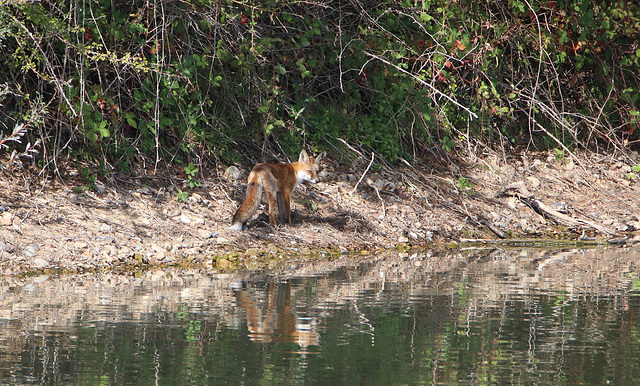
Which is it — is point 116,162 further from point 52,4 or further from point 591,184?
point 591,184

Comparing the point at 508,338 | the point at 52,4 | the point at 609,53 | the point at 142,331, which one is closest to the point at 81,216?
the point at 52,4

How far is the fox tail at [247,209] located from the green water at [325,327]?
1319 mm

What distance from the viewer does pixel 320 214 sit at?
11406 millimetres

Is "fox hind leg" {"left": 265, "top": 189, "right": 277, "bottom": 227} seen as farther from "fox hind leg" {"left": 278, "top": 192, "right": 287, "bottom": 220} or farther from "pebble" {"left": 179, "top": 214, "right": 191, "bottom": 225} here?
"pebble" {"left": 179, "top": 214, "right": 191, "bottom": 225}

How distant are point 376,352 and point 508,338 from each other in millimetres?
1080

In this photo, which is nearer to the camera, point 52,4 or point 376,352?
point 376,352

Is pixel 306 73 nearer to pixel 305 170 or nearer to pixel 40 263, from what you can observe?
pixel 305 170

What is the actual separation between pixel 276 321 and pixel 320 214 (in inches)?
201

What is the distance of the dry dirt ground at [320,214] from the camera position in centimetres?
924

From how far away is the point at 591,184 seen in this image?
14.5m

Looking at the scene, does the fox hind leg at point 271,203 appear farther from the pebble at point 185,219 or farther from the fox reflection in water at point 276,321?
the fox reflection in water at point 276,321

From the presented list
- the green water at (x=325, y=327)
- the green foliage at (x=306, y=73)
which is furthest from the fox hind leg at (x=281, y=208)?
the green water at (x=325, y=327)

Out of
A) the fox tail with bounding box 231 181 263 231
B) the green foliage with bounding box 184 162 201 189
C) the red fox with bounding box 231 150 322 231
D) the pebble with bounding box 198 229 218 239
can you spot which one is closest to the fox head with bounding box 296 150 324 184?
the red fox with bounding box 231 150 322 231

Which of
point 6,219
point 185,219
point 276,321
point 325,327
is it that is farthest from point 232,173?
point 325,327
